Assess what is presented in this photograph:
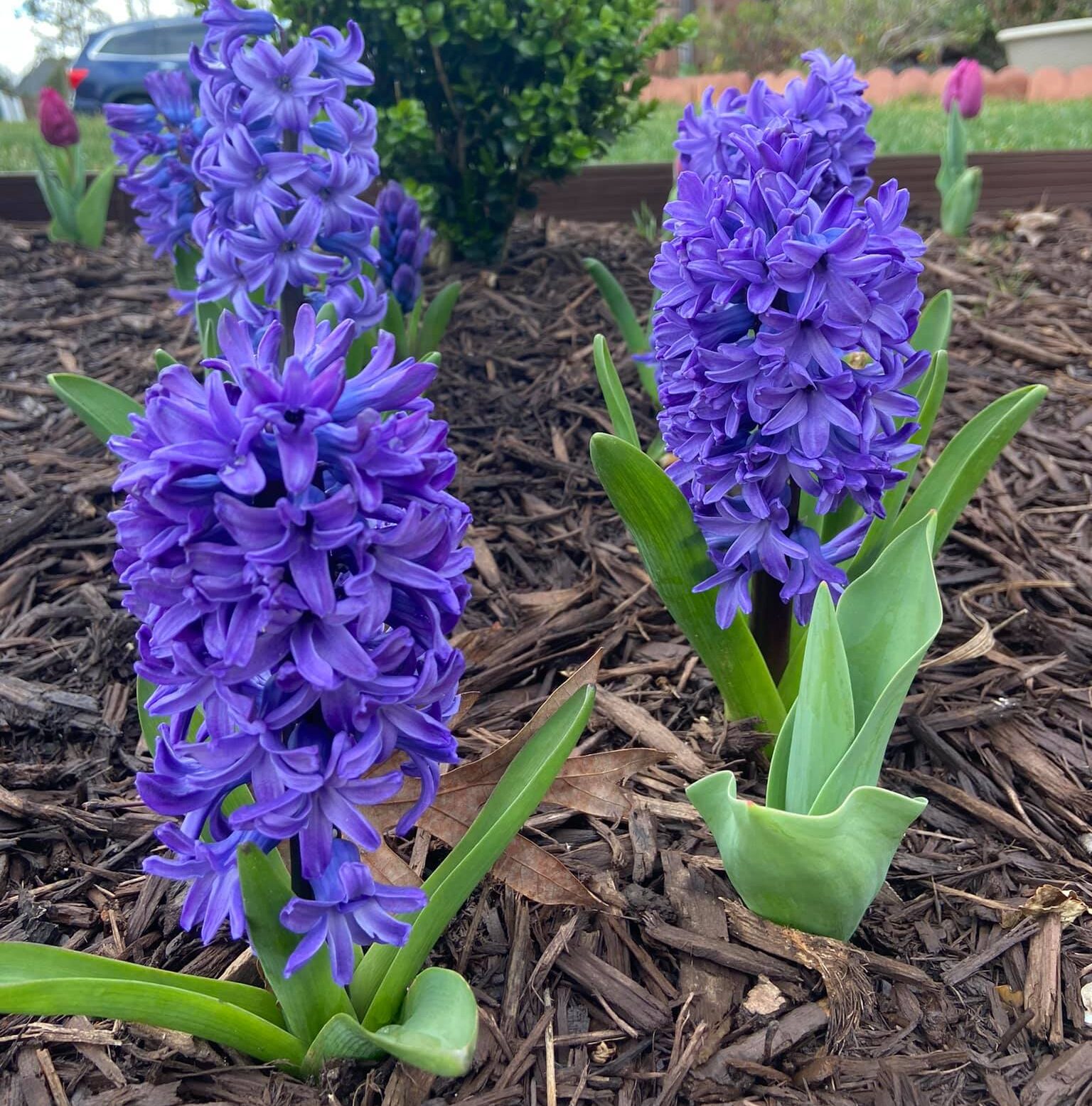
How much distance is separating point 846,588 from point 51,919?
57.1 inches

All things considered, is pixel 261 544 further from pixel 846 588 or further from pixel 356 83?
→ pixel 356 83

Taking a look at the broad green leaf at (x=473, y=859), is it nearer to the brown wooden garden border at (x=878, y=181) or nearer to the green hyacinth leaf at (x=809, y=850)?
the green hyacinth leaf at (x=809, y=850)

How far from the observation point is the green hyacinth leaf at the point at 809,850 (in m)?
1.30

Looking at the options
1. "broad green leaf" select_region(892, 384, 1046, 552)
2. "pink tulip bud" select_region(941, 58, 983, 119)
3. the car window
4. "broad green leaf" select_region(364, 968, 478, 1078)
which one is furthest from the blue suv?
"broad green leaf" select_region(364, 968, 478, 1078)

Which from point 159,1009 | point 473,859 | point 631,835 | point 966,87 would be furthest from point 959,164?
point 159,1009

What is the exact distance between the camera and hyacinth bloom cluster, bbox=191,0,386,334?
7.64 feet

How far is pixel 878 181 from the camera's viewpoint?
5418 mm

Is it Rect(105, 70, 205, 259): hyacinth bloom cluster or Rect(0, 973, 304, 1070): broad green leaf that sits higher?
Rect(105, 70, 205, 259): hyacinth bloom cluster

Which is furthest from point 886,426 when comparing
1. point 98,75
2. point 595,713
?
point 98,75

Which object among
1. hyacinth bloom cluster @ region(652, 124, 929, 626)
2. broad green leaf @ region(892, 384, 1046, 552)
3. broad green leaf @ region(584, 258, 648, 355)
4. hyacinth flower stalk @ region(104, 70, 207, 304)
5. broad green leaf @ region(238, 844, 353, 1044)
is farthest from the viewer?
hyacinth flower stalk @ region(104, 70, 207, 304)

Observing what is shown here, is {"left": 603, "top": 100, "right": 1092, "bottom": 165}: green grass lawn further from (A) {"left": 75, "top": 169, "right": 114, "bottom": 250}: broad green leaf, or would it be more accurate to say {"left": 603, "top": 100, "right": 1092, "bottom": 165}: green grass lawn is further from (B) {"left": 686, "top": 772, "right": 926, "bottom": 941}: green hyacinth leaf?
(B) {"left": 686, "top": 772, "right": 926, "bottom": 941}: green hyacinth leaf

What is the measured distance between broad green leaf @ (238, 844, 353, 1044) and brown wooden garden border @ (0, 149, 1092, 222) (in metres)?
4.52

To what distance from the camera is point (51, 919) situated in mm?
1730

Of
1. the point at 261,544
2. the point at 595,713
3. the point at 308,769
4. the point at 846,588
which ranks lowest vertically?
the point at 595,713
